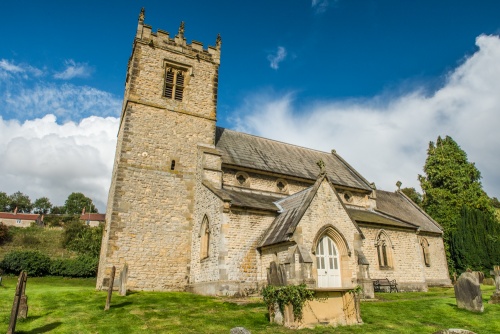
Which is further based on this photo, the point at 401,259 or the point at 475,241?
the point at 475,241

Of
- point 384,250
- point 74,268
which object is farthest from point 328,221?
point 74,268

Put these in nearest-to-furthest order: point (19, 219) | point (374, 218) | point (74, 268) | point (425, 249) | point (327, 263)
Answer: point (327, 263) → point (374, 218) → point (425, 249) → point (74, 268) → point (19, 219)

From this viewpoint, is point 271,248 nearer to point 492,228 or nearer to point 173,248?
point 173,248

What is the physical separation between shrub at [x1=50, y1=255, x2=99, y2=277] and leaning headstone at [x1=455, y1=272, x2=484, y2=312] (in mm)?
34447

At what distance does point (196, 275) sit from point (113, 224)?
5.04 metres

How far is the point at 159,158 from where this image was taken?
788 inches

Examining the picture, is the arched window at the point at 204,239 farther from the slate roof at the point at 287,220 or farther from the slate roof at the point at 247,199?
the slate roof at the point at 287,220

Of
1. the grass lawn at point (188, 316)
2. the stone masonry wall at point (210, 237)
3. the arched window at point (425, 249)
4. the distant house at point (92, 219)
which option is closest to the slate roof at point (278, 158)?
the stone masonry wall at point (210, 237)

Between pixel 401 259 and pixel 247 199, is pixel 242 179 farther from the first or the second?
pixel 401 259

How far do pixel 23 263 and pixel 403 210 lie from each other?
36590 millimetres

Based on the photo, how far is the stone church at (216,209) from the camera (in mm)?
15797

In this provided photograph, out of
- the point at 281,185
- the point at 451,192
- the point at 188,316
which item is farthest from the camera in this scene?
the point at 451,192

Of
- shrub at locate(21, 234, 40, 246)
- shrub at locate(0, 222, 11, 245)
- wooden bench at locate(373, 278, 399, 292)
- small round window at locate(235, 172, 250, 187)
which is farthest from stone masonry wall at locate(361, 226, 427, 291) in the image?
shrub at locate(0, 222, 11, 245)

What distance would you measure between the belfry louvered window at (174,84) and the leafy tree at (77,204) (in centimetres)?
8655
